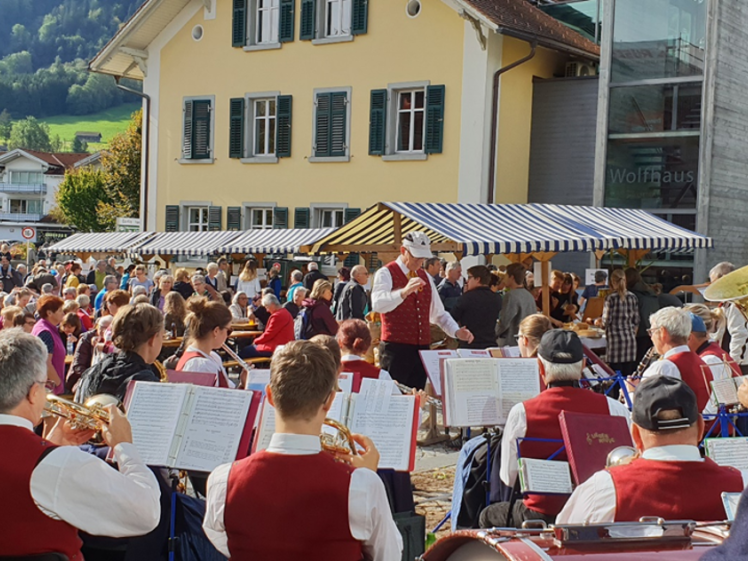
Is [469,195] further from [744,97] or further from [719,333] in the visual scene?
[719,333]

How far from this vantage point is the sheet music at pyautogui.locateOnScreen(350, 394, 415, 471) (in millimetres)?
4582

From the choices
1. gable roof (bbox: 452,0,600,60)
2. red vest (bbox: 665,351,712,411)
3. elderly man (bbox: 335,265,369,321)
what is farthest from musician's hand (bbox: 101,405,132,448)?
gable roof (bbox: 452,0,600,60)

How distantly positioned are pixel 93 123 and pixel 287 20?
138499 mm

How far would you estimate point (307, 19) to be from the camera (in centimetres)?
2269

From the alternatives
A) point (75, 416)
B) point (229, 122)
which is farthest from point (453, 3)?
point (75, 416)

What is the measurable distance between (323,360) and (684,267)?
1643 cm

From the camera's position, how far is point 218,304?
19.5ft

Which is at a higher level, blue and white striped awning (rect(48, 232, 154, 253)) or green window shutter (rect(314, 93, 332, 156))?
green window shutter (rect(314, 93, 332, 156))

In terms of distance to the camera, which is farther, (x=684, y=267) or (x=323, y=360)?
(x=684, y=267)

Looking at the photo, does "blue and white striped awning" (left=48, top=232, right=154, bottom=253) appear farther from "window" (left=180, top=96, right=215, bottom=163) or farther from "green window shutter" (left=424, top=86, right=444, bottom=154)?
"green window shutter" (left=424, top=86, right=444, bottom=154)

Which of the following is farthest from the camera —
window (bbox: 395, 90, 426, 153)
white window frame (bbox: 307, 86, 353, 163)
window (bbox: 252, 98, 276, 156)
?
window (bbox: 252, 98, 276, 156)

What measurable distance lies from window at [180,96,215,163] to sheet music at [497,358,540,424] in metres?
19.8

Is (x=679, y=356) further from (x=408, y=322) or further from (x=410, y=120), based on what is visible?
(x=410, y=120)

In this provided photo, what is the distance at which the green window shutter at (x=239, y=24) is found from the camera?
77.7 ft
